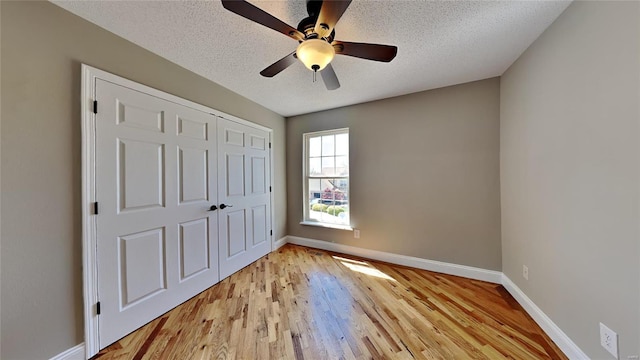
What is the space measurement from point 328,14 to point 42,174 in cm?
195

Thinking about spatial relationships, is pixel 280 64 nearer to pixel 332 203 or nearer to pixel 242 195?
pixel 242 195

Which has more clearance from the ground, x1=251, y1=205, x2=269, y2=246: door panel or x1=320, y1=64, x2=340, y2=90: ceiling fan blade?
x1=320, y1=64, x2=340, y2=90: ceiling fan blade

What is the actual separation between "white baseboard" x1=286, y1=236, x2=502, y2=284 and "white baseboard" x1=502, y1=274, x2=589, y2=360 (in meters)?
0.25

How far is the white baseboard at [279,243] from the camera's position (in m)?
3.36

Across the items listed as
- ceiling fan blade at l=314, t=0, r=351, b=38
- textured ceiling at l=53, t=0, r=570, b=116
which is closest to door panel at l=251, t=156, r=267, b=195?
textured ceiling at l=53, t=0, r=570, b=116

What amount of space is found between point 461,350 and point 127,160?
281cm

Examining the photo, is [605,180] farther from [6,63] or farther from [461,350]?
[6,63]

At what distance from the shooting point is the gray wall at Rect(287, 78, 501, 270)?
91.6 inches

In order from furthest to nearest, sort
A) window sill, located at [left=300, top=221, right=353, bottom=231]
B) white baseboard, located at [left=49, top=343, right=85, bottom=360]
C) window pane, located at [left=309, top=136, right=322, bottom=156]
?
window pane, located at [left=309, top=136, right=322, bottom=156]
window sill, located at [left=300, top=221, right=353, bottom=231]
white baseboard, located at [left=49, top=343, right=85, bottom=360]

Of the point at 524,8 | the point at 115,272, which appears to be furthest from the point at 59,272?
the point at 524,8

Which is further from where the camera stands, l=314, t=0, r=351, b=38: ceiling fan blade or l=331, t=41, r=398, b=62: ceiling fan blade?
l=331, t=41, r=398, b=62: ceiling fan blade

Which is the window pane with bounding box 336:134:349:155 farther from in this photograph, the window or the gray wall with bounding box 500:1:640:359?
the gray wall with bounding box 500:1:640:359

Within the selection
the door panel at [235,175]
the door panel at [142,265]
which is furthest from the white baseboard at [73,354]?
the door panel at [235,175]

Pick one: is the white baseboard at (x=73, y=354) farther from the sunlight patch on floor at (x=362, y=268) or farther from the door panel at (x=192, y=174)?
the sunlight patch on floor at (x=362, y=268)
